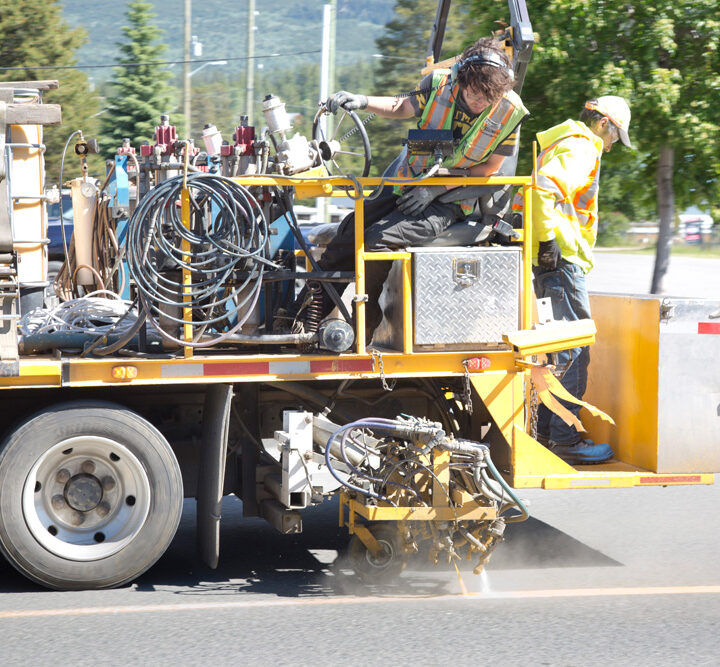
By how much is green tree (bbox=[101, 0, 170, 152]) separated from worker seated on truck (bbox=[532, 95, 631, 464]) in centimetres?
3032

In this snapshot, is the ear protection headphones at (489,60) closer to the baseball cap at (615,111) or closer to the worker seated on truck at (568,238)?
the worker seated on truck at (568,238)

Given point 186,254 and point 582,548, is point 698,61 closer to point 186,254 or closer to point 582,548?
point 582,548

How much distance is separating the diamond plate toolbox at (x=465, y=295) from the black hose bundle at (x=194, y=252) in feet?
2.62

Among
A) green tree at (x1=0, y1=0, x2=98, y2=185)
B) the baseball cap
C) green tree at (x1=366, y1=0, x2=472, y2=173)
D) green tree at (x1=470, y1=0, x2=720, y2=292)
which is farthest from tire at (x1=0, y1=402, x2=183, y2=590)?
green tree at (x1=366, y1=0, x2=472, y2=173)

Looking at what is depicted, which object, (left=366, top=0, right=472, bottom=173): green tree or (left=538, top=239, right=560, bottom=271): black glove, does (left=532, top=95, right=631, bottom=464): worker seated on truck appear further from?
(left=366, top=0, right=472, bottom=173): green tree

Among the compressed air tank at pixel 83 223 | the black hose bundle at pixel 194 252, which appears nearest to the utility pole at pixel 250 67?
the compressed air tank at pixel 83 223

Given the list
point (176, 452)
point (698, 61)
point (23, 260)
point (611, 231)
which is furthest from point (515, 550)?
point (611, 231)

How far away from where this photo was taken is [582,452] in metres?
6.19

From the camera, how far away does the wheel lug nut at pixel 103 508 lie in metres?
5.48

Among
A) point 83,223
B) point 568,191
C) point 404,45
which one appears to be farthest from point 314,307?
point 404,45

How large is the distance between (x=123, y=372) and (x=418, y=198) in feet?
5.69

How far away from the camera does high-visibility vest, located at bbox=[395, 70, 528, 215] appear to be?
558cm

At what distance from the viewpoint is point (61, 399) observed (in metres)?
5.53

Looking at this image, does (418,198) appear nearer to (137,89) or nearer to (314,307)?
(314,307)
